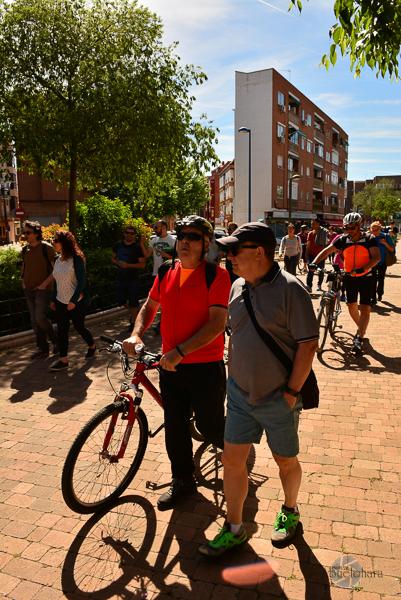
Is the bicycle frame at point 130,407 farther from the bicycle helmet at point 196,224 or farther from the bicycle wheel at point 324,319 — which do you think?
the bicycle wheel at point 324,319

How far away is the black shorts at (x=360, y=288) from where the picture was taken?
6910mm

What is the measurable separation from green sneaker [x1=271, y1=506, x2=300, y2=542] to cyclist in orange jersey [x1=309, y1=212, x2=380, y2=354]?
438 cm

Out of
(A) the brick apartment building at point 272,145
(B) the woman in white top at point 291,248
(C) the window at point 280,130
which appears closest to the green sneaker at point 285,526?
(B) the woman in white top at point 291,248

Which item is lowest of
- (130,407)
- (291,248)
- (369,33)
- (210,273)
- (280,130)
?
(130,407)

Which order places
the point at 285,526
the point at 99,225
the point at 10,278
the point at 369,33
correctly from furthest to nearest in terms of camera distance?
the point at 99,225, the point at 10,278, the point at 369,33, the point at 285,526

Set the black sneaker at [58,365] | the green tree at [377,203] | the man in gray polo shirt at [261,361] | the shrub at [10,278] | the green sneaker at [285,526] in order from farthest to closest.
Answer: the green tree at [377,203] < the shrub at [10,278] < the black sneaker at [58,365] < the green sneaker at [285,526] < the man in gray polo shirt at [261,361]

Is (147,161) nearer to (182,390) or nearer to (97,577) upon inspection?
(182,390)

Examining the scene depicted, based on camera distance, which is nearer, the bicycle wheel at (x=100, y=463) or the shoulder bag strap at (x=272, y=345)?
the shoulder bag strap at (x=272, y=345)

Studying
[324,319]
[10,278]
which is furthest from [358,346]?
[10,278]

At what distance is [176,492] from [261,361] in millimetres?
1394

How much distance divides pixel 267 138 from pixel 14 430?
154ft

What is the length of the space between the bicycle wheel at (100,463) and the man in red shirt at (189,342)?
0.30 meters

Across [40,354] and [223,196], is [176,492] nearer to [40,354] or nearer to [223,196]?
[40,354]

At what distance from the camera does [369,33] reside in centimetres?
494
